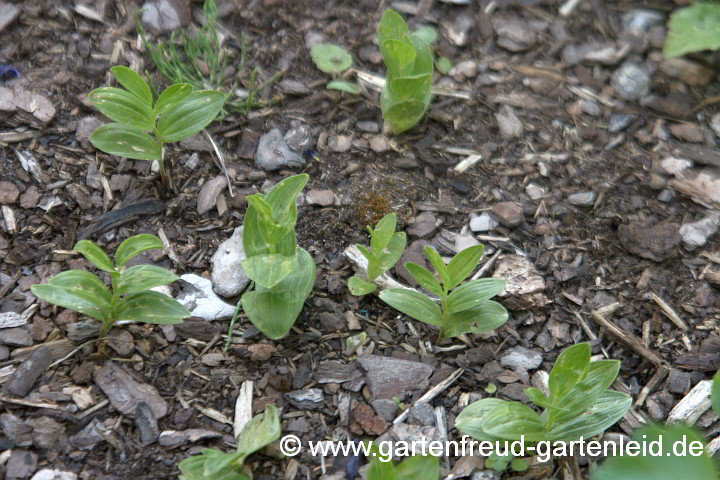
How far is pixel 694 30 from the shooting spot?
2.85 m

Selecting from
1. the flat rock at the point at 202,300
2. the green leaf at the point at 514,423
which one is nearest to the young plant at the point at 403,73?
the flat rock at the point at 202,300

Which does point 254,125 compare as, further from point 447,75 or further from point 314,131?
point 447,75

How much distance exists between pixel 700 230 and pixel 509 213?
0.66m

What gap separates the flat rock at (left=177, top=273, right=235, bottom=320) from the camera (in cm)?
218

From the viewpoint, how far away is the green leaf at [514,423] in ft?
6.16

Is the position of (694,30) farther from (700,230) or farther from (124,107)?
(124,107)

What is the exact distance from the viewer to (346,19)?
3.04 m

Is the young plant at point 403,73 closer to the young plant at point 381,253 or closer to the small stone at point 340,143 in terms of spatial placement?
the small stone at point 340,143

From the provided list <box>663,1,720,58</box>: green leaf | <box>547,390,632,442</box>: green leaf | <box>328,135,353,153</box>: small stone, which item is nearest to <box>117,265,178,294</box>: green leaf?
<box>328,135,353,153</box>: small stone

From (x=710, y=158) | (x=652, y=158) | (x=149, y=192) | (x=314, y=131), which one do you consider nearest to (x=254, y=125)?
(x=314, y=131)

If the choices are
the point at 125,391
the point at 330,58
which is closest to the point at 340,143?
the point at 330,58

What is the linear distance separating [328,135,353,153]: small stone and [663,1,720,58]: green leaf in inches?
50.7

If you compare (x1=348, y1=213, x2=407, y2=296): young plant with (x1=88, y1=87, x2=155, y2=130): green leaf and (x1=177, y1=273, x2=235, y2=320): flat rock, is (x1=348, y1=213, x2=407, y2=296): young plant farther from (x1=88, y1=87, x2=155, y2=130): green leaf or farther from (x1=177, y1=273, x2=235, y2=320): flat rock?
(x1=88, y1=87, x2=155, y2=130): green leaf

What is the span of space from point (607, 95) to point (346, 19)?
3.67 ft
